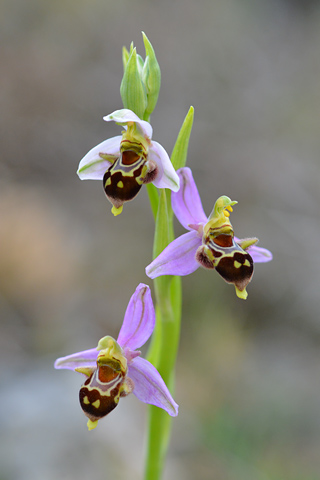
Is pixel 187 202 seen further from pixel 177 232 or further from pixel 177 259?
pixel 177 232

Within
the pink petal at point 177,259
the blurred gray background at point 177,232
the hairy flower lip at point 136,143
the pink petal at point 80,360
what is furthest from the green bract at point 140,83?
the blurred gray background at point 177,232

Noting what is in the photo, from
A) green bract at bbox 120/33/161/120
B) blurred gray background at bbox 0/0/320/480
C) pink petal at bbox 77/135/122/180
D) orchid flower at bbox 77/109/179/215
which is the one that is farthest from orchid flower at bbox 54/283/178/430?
blurred gray background at bbox 0/0/320/480

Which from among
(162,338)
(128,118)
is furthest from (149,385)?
(128,118)

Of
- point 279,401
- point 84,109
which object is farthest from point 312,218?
point 84,109

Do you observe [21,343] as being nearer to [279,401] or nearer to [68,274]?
[68,274]

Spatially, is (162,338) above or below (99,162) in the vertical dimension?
below
